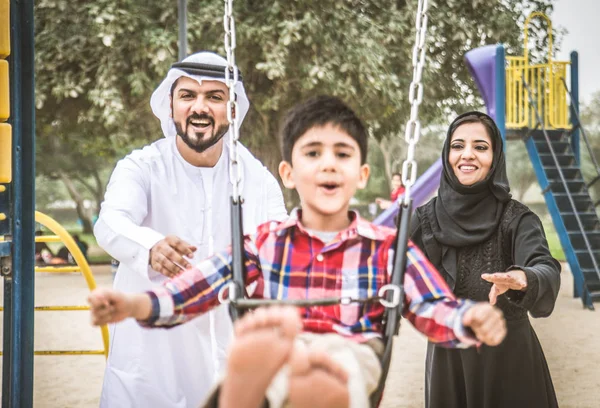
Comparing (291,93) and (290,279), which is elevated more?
(291,93)

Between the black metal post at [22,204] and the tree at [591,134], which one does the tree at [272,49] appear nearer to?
the black metal post at [22,204]

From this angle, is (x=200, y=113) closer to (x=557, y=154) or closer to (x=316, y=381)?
(x=316, y=381)

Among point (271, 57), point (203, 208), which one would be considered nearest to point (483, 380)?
point (203, 208)

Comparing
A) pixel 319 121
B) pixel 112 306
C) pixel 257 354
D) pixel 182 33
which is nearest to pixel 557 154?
pixel 182 33

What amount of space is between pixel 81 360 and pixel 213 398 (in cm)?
720

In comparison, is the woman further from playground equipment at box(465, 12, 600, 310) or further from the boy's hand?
playground equipment at box(465, 12, 600, 310)

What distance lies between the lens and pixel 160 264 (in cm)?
277

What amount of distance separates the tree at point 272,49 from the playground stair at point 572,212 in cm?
249

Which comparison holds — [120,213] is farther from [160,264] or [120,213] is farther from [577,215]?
[577,215]

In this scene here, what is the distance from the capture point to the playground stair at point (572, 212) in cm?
1091

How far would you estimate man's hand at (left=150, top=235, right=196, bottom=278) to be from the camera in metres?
2.72

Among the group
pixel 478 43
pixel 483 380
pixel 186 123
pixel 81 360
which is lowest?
pixel 81 360

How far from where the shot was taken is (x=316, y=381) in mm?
1524

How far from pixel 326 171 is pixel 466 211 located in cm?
164
